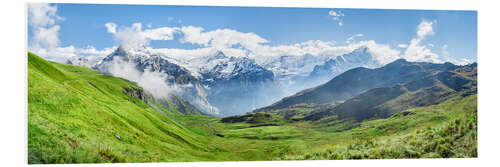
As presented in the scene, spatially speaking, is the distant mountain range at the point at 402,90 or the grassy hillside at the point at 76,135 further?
the distant mountain range at the point at 402,90

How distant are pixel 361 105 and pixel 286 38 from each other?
65.0 m

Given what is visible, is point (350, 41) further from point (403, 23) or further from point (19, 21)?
point (19, 21)

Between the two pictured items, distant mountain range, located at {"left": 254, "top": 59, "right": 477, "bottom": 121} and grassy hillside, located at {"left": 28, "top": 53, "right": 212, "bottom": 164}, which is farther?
distant mountain range, located at {"left": 254, "top": 59, "right": 477, "bottom": 121}

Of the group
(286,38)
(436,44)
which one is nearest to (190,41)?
(286,38)

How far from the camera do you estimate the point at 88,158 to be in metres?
13.6

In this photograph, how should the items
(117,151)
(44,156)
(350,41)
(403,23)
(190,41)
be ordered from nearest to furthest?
1. (44,156)
2. (117,151)
3. (403,23)
4. (350,41)
5. (190,41)

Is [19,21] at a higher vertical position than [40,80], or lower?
higher

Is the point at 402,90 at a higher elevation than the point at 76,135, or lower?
higher

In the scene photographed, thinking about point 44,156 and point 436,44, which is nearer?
point 44,156

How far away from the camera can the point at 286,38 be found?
87.3 feet

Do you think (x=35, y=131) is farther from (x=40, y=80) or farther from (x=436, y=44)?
(x=436, y=44)

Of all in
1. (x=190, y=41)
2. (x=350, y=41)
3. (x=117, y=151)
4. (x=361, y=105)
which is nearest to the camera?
(x=117, y=151)

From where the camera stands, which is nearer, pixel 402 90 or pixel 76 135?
pixel 76 135

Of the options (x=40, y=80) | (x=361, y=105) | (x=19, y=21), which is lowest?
(x=361, y=105)
